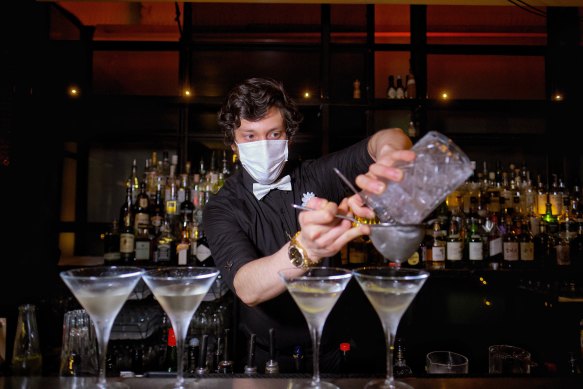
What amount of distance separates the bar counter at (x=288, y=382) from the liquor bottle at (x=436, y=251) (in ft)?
5.71

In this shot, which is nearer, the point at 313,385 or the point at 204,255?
the point at 313,385

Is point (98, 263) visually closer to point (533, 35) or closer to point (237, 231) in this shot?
point (237, 231)

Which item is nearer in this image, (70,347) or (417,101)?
(70,347)

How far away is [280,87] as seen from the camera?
1807 millimetres

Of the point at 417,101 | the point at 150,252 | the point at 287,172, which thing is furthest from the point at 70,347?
the point at 417,101

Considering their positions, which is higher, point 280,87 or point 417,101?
point 417,101

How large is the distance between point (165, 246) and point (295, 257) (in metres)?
1.89

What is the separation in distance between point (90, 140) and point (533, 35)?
3934 mm

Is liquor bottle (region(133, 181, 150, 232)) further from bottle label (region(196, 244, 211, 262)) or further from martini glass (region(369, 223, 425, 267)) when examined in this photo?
martini glass (region(369, 223, 425, 267))

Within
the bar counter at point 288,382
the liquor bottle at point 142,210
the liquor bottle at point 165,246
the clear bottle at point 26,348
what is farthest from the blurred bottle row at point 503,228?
the clear bottle at point 26,348

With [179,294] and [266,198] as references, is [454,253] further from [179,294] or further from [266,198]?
[179,294]

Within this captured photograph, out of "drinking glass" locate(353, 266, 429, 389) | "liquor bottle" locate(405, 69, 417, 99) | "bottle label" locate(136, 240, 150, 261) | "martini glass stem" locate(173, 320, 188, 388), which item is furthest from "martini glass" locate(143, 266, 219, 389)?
"liquor bottle" locate(405, 69, 417, 99)

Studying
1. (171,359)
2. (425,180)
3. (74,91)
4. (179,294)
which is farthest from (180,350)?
(74,91)

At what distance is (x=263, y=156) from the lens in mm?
1681
